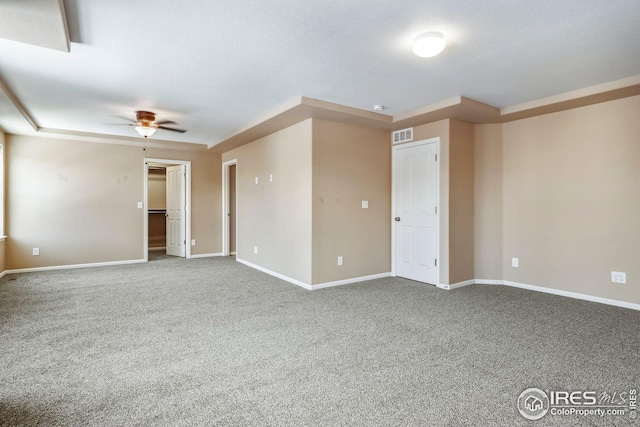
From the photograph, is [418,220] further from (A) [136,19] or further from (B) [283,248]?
(A) [136,19]

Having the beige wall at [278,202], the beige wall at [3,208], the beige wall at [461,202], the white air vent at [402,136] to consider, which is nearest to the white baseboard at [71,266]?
the beige wall at [3,208]

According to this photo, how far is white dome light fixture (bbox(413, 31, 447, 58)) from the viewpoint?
2426 mm

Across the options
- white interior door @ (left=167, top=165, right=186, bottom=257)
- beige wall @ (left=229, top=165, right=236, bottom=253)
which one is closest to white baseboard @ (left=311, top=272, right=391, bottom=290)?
beige wall @ (left=229, top=165, right=236, bottom=253)

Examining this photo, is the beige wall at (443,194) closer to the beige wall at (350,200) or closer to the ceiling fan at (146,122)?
the beige wall at (350,200)

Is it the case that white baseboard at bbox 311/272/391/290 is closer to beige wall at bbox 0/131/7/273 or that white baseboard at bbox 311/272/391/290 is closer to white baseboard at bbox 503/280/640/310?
white baseboard at bbox 503/280/640/310

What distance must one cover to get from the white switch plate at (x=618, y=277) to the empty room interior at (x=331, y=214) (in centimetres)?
2

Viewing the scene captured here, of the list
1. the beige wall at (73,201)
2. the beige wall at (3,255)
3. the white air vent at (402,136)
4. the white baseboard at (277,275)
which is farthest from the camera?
the beige wall at (73,201)

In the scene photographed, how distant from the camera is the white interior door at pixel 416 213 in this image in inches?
183

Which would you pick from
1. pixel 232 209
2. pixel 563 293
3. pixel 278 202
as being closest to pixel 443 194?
pixel 563 293

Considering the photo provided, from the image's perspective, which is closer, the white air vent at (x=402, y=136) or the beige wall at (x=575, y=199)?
the beige wall at (x=575, y=199)

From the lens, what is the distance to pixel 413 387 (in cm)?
206

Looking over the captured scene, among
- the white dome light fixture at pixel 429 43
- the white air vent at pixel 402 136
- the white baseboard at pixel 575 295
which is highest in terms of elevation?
the white dome light fixture at pixel 429 43

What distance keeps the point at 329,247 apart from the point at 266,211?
1.51 m

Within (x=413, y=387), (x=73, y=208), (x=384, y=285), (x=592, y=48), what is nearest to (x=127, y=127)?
(x=73, y=208)
